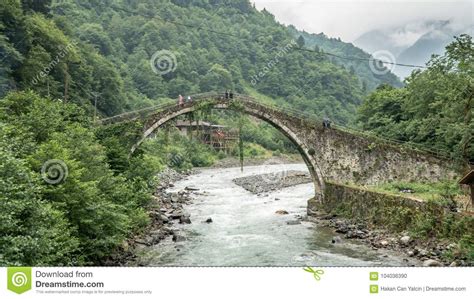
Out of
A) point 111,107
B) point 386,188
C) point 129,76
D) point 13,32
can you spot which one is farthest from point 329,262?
point 129,76

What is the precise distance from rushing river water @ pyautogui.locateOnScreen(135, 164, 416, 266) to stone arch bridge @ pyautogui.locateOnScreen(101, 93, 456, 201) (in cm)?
330

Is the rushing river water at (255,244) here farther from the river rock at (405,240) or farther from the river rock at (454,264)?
the river rock at (454,264)

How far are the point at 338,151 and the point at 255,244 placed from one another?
1030 cm

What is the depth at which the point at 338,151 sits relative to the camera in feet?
84.9

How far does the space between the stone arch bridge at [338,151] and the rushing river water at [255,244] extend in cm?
330

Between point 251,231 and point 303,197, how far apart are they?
1259 centimetres

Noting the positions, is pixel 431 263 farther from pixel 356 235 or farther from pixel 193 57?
pixel 193 57

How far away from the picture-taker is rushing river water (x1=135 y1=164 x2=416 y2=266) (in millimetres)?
15250

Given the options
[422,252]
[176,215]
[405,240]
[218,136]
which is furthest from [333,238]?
[218,136]

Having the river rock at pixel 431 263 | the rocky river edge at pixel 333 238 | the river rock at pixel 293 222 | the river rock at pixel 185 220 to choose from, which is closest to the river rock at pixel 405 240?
the rocky river edge at pixel 333 238

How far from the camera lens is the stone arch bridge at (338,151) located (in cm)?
2511

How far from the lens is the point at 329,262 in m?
15.2

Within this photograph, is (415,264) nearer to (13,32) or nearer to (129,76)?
(13,32)

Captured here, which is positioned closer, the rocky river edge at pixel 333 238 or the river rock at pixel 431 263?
the river rock at pixel 431 263
